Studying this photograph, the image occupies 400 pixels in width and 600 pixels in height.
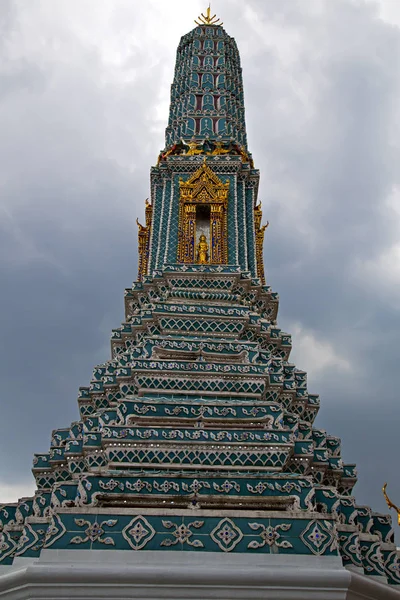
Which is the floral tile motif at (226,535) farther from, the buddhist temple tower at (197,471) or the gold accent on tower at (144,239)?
the gold accent on tower at (144,239)

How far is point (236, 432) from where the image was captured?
11.1 m

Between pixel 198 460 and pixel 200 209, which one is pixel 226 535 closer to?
pixel 198 460

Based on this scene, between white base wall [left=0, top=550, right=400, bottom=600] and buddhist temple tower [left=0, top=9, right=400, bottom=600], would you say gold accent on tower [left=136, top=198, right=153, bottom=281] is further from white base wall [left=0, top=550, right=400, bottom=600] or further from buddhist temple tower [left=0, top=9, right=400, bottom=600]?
white base wall [left=0, top=550, right=400, bottom=600]

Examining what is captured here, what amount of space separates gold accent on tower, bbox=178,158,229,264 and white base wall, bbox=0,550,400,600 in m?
10.1

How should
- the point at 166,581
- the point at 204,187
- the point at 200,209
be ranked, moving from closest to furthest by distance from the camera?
the point at 166,581 → the point at 204,187 → the point at 200,209

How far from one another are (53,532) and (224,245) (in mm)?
10503

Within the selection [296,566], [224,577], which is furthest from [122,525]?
[296,566]

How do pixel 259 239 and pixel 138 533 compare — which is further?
pixel 259 239

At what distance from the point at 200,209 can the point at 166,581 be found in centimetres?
1271

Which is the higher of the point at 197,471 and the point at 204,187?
the point at 204,187

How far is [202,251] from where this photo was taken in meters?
17.7

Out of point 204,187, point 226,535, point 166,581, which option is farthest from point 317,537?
point 204,187

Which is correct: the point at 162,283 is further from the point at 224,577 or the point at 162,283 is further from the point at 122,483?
the point at 224,577

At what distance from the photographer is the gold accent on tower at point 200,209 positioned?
1777 centimetres
